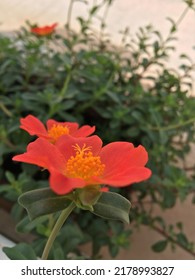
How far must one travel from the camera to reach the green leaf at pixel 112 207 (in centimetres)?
37

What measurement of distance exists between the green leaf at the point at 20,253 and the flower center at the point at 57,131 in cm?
13

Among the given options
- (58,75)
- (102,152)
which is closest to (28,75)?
(58,75)

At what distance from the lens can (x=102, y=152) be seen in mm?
393

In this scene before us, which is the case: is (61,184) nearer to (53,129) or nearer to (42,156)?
(42,156)

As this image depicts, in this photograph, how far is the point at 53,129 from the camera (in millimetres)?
480

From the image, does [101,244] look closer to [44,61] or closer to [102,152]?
[44,61]

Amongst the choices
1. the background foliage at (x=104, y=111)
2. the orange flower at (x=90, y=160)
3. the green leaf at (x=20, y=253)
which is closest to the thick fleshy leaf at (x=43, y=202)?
the orange flower at (x=90, y=160)

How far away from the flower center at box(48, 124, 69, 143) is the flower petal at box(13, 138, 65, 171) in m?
0.09

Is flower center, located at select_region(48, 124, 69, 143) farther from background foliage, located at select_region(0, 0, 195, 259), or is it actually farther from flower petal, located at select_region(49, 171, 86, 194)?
background foliage, located at select_region(0, 0, 195, 259)

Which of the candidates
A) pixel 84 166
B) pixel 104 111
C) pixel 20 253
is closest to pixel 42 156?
pixel 84 166

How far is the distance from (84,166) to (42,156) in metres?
0.04

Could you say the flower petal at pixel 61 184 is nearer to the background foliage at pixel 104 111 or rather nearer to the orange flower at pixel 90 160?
the orange flower at pixel 90 160

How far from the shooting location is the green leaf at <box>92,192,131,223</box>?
0.37 meters
